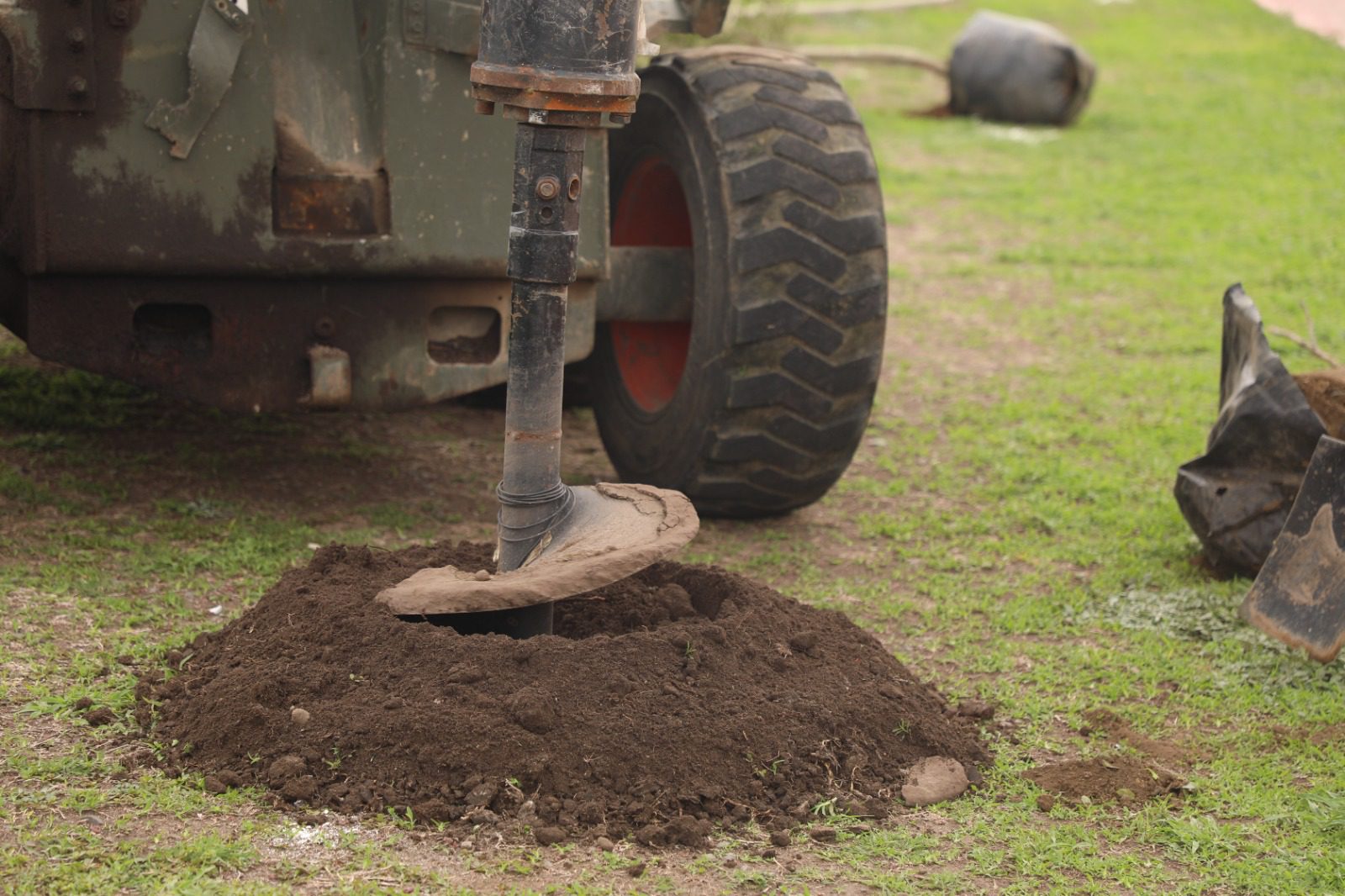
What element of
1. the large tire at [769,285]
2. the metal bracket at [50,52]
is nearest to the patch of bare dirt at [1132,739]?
the large tire at [769,285]

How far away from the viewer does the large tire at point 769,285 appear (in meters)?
4.78

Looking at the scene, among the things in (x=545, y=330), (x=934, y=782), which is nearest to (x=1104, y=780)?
(x=934, y=782)

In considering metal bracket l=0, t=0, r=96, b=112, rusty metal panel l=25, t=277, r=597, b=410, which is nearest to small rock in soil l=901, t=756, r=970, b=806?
rusty metal panel l=25, t=277, r=597, b=410

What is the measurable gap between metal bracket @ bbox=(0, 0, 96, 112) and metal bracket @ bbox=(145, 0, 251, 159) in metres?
0.19

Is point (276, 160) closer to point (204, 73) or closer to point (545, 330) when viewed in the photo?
point (204, 73)

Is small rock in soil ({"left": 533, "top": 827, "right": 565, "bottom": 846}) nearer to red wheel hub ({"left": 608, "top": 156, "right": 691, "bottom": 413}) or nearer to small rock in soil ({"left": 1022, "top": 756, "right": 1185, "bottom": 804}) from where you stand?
small rock in soil ({"left": 1022, "top": 756, "right": 1185, "bottom": 804})

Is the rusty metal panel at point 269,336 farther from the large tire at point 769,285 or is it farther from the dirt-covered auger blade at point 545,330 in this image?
the dirt-covered auger blade at point 545,330

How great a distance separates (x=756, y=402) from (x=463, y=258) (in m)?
1.02

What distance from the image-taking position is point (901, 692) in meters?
3.62

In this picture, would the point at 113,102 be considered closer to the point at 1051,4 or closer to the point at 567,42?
the point at 567,42

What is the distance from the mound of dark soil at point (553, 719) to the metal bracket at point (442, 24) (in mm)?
1498

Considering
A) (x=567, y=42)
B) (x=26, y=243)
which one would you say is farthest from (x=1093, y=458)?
(x=26, y=243)

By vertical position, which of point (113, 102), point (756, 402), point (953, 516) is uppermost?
point (113, 102)

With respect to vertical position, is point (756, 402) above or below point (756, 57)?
below
